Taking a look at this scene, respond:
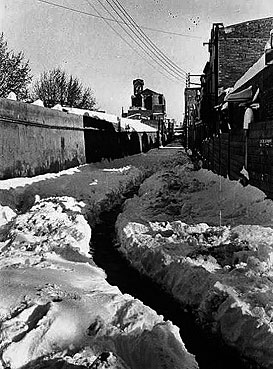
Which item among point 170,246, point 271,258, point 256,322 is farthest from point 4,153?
point 256,322

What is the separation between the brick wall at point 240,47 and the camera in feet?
94.8

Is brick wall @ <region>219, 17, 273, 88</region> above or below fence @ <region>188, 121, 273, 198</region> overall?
above

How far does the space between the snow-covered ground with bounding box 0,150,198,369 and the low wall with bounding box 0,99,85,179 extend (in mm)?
3854

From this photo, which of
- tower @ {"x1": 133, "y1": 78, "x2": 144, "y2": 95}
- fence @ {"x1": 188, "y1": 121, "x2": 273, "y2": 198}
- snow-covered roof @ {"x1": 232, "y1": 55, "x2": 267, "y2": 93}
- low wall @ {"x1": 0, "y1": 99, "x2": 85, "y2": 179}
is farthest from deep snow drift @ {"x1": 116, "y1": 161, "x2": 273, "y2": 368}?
tower @ {"x1": 133, "y1": 78, "x2": 144, "y2": 95}

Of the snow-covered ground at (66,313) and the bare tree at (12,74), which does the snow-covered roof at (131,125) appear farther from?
the snow-covered ground at (66,313)

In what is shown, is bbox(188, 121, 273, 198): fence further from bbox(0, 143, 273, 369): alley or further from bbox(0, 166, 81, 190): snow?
bbox(0, 166, 81, 190): snow

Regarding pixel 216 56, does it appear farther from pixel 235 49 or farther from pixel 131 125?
pixel 131 125

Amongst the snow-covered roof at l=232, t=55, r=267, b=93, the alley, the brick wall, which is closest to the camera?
the alley

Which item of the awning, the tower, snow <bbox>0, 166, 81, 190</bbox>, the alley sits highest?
the tower

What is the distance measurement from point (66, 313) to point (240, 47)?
89.3 ft

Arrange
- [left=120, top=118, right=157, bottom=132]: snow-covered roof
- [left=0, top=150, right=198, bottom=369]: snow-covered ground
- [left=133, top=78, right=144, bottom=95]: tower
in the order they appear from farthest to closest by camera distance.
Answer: [left=133, top=78, right=144, bottom=95]: tower, [left=120, top=118, right=157, bottom=132]: snow-covered roof, [left=0, top=150, right=198, bottom=369]: snow-covered ground

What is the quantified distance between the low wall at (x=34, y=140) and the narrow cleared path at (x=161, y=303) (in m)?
4.18

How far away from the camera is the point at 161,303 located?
5.90 meters

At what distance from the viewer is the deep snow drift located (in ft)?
15.9
